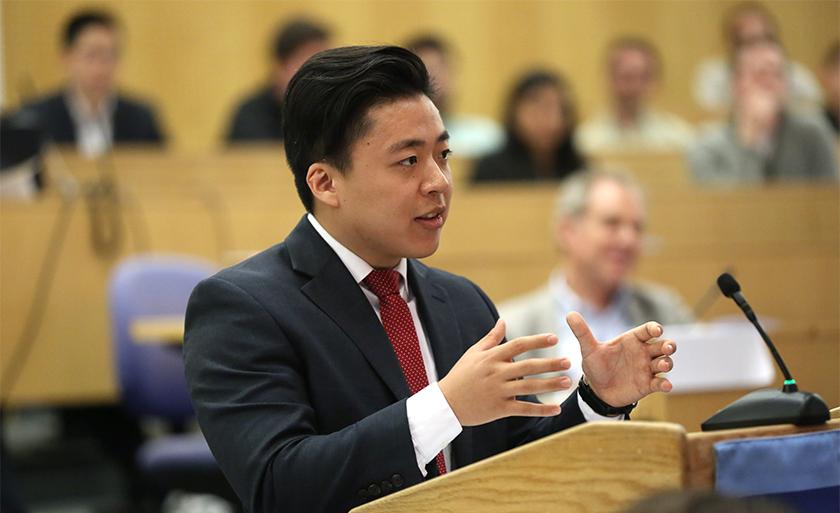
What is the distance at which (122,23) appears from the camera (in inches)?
336

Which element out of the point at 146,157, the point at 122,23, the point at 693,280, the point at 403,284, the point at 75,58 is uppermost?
the point at 122,23

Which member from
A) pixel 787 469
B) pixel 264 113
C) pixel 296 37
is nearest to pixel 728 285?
pixel 787 469

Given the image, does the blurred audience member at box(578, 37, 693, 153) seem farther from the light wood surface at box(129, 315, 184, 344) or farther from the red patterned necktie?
the red patterned necktie

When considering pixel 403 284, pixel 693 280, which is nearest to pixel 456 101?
pixel 693 280

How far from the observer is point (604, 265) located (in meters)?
4.27

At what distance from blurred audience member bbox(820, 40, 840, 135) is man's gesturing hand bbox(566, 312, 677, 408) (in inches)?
249

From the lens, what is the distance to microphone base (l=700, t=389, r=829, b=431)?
1.56m

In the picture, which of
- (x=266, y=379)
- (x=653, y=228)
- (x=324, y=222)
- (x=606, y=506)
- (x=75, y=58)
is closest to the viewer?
(x=606, y=506)

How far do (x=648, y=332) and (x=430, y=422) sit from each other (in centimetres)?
35

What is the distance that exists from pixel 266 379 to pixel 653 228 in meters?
3.98

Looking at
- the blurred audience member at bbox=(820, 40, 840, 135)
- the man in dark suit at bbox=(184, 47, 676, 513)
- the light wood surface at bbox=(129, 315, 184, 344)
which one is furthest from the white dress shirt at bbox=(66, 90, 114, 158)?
the man in dark suit at bbox=(184, 47, 676, 513)

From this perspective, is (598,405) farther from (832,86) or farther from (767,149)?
(832,86)

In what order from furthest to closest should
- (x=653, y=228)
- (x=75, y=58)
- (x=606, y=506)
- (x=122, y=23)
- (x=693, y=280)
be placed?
(x=122, y=23) < (x=75, y=58) < (x=653, y=228) < (x=693, y=280) < (x=606, y=506)

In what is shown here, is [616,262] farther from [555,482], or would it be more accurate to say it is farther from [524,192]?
[555,482]
